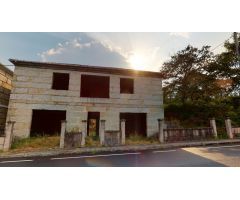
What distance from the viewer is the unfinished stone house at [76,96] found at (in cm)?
1179

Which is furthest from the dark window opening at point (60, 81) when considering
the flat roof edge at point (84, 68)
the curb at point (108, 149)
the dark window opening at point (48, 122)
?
the curb at point (108, 149)

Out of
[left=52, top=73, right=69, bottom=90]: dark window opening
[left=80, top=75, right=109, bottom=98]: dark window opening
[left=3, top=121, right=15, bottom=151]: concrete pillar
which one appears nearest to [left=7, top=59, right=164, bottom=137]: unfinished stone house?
[left=52, top=73, right=69, bottom=90]: dark window opening

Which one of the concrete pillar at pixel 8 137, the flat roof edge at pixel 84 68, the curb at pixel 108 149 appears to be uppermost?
the flat roof edge at pixel 84 68

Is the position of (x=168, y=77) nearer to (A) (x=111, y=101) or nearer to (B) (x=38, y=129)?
(A) (x=111, y=101)

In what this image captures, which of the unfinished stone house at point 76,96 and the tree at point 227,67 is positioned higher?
the tree at point 227,67

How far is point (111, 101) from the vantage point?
1329 cm

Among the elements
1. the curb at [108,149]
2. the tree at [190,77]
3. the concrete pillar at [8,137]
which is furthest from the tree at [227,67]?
the concrete pillar at [8,137]

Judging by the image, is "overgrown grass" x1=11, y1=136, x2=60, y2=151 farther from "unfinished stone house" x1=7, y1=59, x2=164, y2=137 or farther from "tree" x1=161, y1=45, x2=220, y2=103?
"tree" x1=161, y1=45, x2=220, y2=103

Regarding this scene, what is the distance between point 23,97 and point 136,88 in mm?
8306

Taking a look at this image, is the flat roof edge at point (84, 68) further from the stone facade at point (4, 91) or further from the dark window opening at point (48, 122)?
the dark window opening at point (48, 122)

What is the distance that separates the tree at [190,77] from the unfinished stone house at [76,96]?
346cm

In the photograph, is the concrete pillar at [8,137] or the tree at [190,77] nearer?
the concrete pillar at [8,137]

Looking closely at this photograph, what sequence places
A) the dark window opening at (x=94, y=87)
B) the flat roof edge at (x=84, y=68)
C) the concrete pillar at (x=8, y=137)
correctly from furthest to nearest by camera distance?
the dark window opening at (x=94, y=87) → the flat roof edge at (x=84, y=68) → the concrete pillar at (x=8, y=137)

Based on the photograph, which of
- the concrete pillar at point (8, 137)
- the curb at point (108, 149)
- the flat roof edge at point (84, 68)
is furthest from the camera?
the flat roof edge at point (84, 68)
